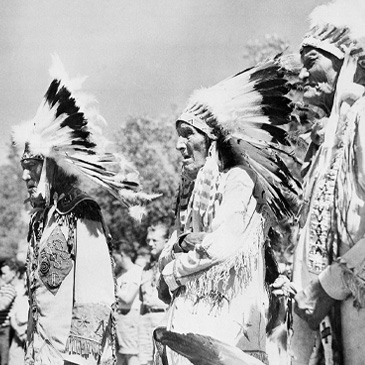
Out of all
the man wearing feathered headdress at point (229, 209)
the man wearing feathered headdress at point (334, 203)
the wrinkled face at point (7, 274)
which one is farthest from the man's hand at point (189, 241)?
the wrinkled face at point (7, 274)

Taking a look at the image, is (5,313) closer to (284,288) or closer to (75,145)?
(75,145)

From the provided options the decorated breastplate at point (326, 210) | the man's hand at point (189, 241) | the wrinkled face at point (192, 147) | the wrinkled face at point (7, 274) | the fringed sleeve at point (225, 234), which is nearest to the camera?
the decorated breastplate at point (326, 210)

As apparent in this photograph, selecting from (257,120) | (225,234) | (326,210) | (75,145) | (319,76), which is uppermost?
(75,145)

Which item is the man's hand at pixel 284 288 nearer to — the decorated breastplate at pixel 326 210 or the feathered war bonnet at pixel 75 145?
the decorated breastplate at pixel 326 210

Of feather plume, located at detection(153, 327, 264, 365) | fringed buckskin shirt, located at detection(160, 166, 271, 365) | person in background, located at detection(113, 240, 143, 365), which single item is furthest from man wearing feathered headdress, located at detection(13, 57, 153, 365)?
person in background, located at detection(113, 240, 143, 365)

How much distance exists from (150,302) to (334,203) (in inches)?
233

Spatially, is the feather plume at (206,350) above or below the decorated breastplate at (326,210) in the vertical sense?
below

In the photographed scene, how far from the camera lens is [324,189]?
11.7 feet

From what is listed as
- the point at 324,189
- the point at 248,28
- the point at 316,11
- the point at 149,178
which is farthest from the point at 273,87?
the point at 149,178

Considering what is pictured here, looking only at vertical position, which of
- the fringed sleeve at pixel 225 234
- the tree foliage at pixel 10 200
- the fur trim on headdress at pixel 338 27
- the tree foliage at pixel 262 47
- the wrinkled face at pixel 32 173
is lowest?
the fringed sleeve at pixel 225 234

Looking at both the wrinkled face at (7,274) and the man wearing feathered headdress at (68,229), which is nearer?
the man wearing feathered headdress at (68,229)

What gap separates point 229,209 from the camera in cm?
437

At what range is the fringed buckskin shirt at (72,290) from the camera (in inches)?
214

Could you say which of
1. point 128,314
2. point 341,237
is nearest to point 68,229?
point 341,237
